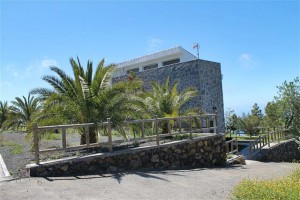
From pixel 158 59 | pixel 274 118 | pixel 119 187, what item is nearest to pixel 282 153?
pixel 274 118

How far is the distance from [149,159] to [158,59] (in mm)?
20025

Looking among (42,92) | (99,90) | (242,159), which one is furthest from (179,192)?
(242,159)

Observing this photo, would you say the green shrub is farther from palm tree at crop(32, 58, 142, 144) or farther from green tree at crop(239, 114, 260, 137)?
green tree at crop(239, 114, 260, 137)

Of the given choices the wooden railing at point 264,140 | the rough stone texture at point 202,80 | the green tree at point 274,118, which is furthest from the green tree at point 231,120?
the rough stone texture at point 202,80

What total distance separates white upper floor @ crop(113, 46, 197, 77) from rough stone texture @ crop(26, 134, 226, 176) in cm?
1517

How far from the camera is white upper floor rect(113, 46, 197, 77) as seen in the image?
2867cm

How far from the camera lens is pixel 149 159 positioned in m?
11.2

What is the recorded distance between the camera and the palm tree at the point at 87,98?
1128 centimetres

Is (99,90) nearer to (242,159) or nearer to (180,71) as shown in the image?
(242,159)

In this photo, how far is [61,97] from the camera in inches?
446

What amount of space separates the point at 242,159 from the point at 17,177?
11587 mm

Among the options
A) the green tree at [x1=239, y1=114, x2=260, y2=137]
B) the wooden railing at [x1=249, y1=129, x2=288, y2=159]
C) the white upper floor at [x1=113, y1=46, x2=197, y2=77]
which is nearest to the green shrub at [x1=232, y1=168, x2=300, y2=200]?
the wooden railing at [x1=249, y1=129, x2=288, y2=159]

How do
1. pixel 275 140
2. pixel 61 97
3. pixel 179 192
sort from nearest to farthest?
1. pixel 179 192
2. pixel 61 97
3. pixel 275 140

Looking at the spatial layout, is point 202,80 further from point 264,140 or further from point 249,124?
point 249,124
